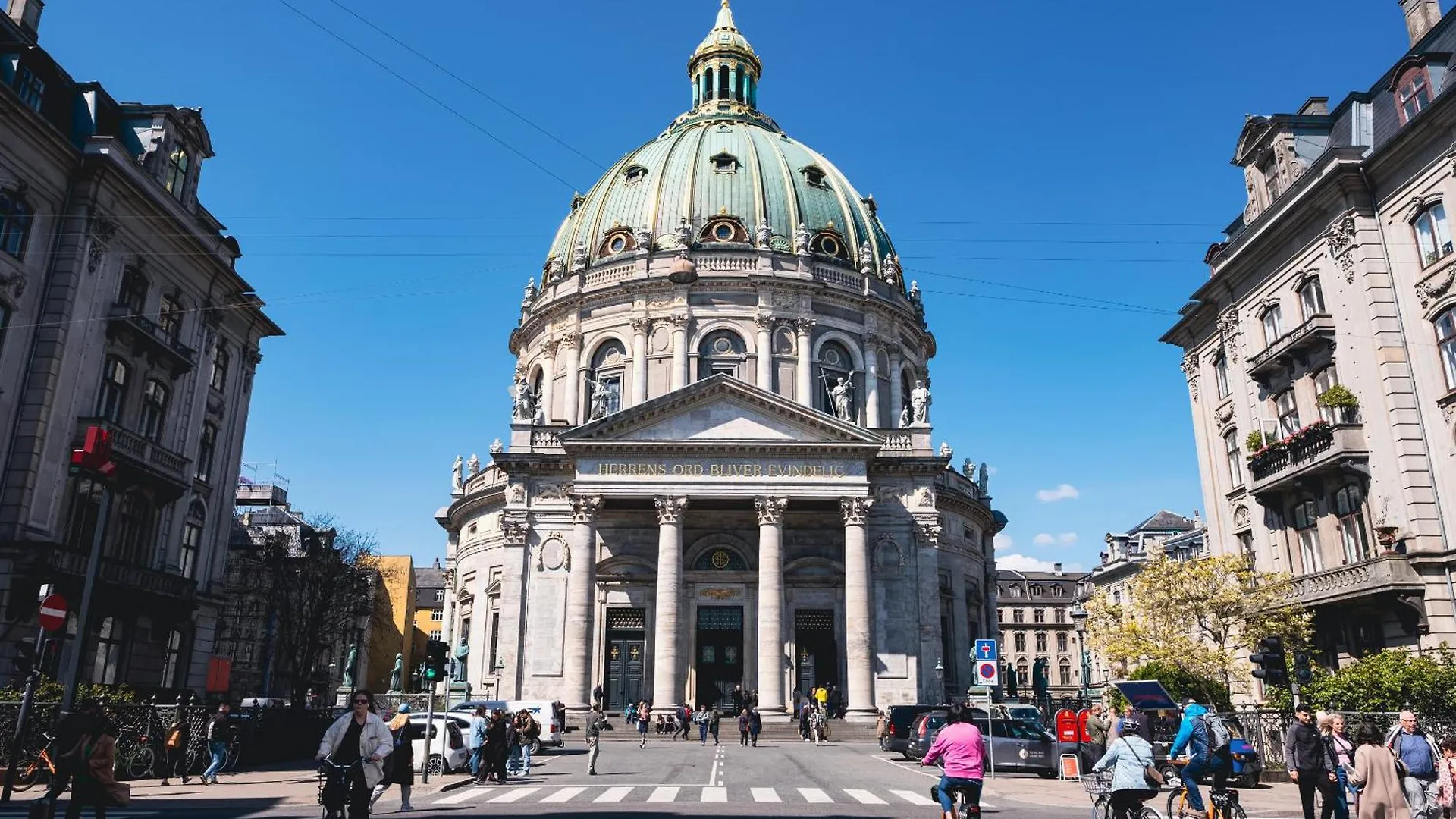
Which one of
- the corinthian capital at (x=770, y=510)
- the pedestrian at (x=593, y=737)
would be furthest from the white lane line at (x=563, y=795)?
the corinthian capital at (x=770, y=510)

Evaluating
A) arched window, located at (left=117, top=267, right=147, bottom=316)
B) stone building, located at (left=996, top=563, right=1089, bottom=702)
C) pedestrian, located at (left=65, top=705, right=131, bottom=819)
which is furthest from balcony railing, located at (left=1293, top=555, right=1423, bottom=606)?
stone building, located at (left=996, top=563, right=1089, bottom=702)

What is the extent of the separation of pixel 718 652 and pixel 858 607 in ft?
25.9

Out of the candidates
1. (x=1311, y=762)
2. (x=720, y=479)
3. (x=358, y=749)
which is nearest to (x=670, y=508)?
(x=720, y=479)

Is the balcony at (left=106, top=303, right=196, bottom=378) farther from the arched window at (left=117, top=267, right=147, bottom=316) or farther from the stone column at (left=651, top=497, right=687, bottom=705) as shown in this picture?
the stone column at (left=651, top=497, right=687, bottom=705)

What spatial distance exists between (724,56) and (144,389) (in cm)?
5108

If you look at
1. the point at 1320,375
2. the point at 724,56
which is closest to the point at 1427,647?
the point at 1320,375

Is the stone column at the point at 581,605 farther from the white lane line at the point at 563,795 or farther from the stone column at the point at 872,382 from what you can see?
the white lane line at the point at 563,795

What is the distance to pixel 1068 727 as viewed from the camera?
23.8 m

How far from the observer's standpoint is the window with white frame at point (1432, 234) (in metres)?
27.4

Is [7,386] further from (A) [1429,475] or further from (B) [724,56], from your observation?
(B) [724,56]

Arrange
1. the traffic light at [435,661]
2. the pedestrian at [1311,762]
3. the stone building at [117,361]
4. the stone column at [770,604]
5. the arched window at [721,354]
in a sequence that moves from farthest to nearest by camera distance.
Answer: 1. the arched window at [721,354]
2. the stone column at [770,604]
3. the stone building at [117,361]
4. the traffic light at [435,661]
5. the pedestrian at [1311,762]

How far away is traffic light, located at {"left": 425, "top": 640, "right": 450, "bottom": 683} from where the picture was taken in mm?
20750

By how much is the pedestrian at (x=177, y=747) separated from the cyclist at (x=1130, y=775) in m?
19.0

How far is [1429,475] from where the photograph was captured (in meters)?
27.2
